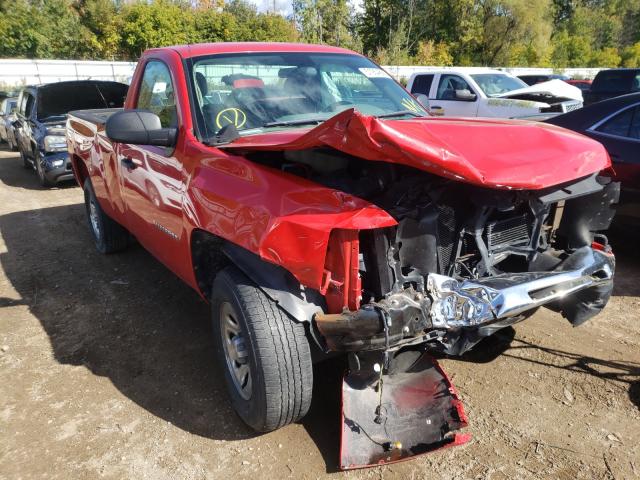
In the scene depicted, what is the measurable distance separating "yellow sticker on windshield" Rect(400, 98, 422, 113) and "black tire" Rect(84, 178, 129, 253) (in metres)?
3.36

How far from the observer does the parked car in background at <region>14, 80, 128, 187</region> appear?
8.84 meters

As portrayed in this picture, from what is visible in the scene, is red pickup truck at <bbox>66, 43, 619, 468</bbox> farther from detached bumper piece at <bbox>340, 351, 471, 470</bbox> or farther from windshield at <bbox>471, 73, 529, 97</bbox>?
windshield at <bbox>471, 73, 529, 97</bbox>

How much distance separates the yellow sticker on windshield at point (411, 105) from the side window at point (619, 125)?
7.22ft

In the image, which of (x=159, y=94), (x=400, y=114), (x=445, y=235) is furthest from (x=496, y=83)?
(x=445, y=235)

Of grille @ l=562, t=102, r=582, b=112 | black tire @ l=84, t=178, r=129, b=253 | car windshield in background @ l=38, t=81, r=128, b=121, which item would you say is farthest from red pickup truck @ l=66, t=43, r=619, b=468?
grille @ l=562, t=102, r=582, b=112

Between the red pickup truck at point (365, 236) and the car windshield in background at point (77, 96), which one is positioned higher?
the red pickup truck at point (365, 236)

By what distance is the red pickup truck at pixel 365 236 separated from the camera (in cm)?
217

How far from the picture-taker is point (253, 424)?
2648 millimetres

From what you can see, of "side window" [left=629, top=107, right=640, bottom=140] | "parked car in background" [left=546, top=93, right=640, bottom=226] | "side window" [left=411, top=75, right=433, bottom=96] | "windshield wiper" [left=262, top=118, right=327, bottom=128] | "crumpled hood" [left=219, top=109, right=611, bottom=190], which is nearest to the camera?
"crumpled hood" [left=219, top=109, right=611, bottom=190]

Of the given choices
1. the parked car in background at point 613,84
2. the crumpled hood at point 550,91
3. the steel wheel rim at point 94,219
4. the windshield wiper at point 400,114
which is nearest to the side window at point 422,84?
the crumpled hood at point 550,91

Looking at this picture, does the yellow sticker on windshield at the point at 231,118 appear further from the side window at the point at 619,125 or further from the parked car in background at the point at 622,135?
the side window at the point at 619,125

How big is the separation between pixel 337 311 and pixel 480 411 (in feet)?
4.02

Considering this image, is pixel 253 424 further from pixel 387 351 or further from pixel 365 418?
pixel 387 351

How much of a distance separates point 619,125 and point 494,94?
6.85 meters
